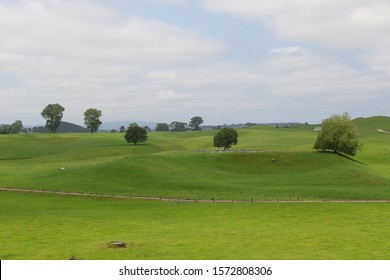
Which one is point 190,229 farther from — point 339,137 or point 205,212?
point 339,137

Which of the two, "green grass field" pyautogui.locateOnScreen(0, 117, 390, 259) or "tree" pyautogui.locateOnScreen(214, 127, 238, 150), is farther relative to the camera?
"tree" pyautogui.locateOnScreen(214, 127, 238, 150)

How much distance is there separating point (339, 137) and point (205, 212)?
6800 cm

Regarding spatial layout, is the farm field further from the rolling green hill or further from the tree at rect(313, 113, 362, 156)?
the tree at rect(313, 113, 362, 156)

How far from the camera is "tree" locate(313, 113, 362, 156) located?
355ft

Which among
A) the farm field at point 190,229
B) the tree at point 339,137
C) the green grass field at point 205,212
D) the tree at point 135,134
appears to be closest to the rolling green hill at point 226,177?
the green grass field at point 205,212


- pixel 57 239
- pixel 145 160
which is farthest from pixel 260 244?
pixel 145 160

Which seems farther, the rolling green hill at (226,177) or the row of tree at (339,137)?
the row of tree at (339,137)

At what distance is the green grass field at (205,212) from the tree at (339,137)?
597cm

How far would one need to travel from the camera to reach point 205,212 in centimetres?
5162

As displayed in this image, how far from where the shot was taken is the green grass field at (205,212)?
28.5 meters

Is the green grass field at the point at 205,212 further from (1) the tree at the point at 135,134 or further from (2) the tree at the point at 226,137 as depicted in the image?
(1) the tree at the point at 135,134

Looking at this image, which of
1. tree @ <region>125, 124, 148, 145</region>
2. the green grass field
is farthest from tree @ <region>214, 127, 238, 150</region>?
tree @ <region>125, 124, 148, 145</region>

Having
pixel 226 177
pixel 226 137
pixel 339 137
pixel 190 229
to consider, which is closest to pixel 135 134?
pixel 226 137

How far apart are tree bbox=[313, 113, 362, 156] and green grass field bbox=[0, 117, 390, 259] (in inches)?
235
